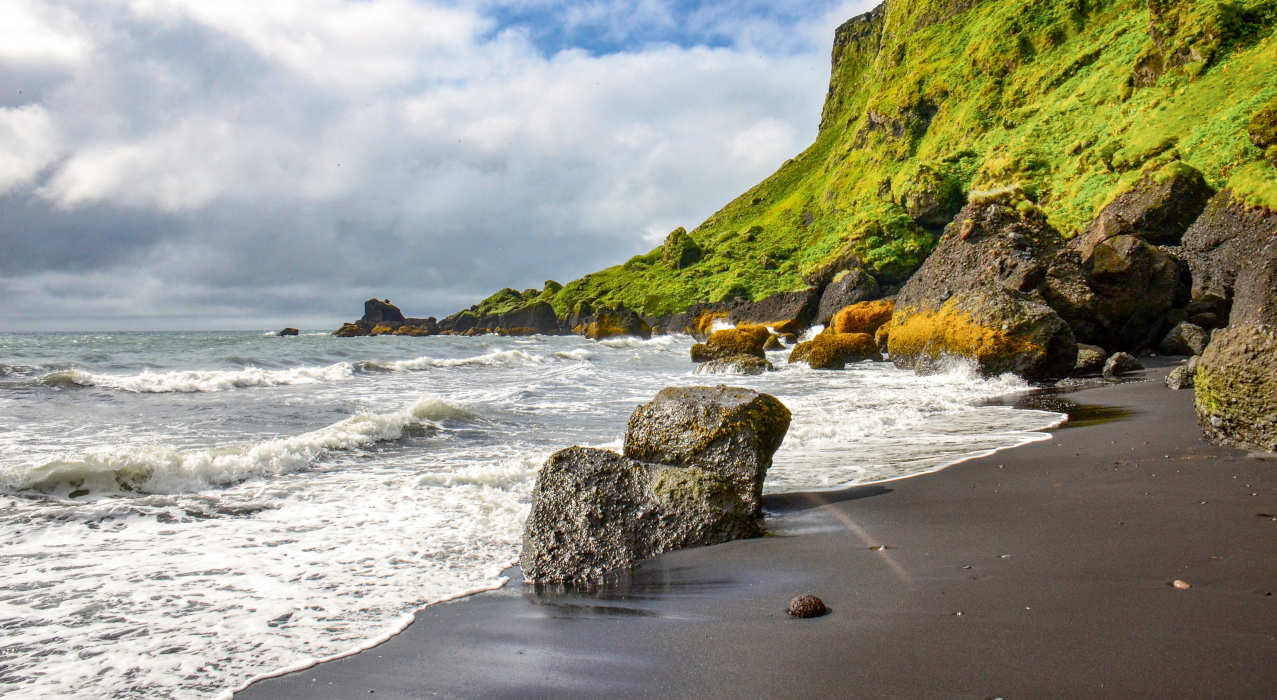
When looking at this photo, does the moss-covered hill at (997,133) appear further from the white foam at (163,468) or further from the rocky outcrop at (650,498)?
the white foam at (163,468)

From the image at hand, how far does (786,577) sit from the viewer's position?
3.97 m

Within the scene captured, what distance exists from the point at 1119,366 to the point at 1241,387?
9247mm

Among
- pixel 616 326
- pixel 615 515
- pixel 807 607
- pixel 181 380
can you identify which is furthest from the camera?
pixel 616 326

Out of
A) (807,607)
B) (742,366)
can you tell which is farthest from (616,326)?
(807,607)

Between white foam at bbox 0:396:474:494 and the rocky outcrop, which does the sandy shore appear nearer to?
the rocky outcrop

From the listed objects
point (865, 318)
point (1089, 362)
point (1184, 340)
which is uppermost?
point (865, 318)

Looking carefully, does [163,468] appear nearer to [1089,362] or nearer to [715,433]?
[715,433]

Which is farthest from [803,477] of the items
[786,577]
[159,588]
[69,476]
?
[69,476]

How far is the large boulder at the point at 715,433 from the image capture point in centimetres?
539

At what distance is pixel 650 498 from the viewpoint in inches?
187

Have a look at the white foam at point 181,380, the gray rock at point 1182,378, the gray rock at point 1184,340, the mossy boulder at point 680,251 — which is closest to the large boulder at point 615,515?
the gray rock at point 1182,378

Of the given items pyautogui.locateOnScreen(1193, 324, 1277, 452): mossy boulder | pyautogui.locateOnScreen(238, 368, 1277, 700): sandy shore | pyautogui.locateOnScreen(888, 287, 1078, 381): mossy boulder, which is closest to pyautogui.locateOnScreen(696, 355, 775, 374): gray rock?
pyautogui.locateOnScreen(888, 287, 1078, 381): mossy boulder

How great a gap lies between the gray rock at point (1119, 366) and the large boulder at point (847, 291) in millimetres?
21956

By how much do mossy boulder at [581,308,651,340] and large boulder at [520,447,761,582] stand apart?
5417 centimetres
